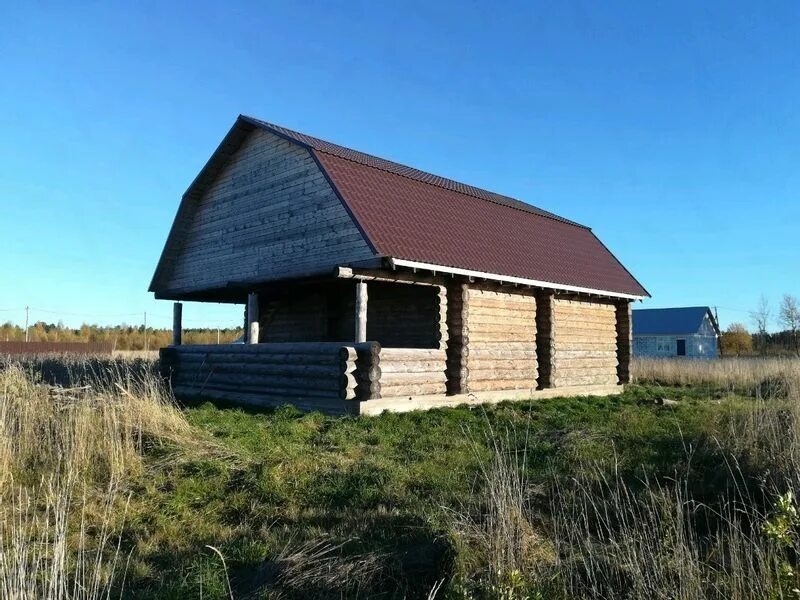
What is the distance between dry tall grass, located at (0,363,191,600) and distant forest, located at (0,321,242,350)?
47.9 m

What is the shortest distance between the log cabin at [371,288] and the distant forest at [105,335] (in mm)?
39086

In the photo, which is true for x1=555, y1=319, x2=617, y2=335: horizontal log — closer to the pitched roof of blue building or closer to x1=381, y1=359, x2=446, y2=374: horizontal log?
x1=381, y1=359, x2=446, y2=374: horizontal log

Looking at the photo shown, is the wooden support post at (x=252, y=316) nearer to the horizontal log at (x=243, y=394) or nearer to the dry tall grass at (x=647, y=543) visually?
the horizontal log at (x=243, y=394)

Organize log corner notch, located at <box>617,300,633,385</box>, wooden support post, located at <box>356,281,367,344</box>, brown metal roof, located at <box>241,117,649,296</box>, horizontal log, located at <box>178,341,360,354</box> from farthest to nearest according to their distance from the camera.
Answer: log corner notch, located at <box>617,300,633,385</box>
brown metal roof, located at <box>241,117,649,296</box>
horizontal log, located at <box>178,341,360,354</box>
wooden support post, located at <box>356,281,367,344</box>

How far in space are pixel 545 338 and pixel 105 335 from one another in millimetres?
53835

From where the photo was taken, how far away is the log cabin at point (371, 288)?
12.6 m

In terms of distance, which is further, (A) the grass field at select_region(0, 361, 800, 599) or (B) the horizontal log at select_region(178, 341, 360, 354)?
(B) the horizontal log at select_region(178, 341, 360, 354)

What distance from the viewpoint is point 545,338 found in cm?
1647

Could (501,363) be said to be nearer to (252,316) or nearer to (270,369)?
(270,369)

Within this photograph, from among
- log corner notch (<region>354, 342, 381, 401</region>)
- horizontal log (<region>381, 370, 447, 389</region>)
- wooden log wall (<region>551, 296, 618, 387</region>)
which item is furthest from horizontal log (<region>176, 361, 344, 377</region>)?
wooden log wall (<region>551, 296, 618, 387</region>)

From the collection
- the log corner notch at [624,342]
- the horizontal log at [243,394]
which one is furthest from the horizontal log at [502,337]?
the log corner notch at [624,342]

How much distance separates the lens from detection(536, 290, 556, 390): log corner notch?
16.5 metres

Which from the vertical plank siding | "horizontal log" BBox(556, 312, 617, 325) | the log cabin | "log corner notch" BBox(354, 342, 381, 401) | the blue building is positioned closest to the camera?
"log corner notch" BBox(354, 342, 381, 401)

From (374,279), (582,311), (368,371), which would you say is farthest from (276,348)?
(582,311)
